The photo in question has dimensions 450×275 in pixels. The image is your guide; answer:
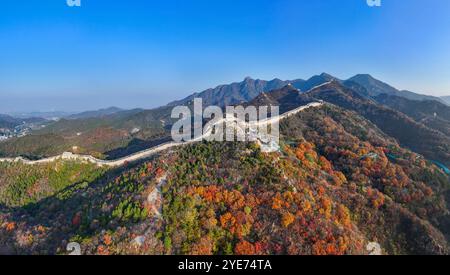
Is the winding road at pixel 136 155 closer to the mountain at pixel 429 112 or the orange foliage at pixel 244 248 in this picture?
the orange foliage at pixel 244 248

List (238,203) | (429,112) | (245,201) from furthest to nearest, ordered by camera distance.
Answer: (429,112)
(245,201)
(238,203)

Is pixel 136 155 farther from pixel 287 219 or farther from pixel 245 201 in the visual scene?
pixel 287 219

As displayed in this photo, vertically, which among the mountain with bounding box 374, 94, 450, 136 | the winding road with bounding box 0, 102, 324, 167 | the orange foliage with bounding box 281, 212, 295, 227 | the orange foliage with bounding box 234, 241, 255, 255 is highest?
the mountain with bounding box 374, 94, 450, 136

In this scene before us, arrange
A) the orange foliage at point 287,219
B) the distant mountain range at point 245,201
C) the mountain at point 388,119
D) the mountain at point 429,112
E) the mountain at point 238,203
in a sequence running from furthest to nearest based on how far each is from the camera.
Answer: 1. the mountain at point 429,112
2. the mountain at point 388,119
3. the orange foliage at point 287,219
4. the distant mountain range at point 245,201
5. the mountain at point 238,203

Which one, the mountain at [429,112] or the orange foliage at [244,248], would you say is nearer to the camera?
the orange foliage at [244,248]

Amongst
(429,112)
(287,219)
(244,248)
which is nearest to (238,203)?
(287,219)

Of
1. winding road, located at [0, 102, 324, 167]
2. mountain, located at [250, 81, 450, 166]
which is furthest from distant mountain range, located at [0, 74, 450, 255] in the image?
mountain, located at [250, 81, 450, 166]

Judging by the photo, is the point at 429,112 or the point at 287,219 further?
the point at 429,112

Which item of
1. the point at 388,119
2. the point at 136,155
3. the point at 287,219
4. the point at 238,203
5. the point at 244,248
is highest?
the point at 388,119

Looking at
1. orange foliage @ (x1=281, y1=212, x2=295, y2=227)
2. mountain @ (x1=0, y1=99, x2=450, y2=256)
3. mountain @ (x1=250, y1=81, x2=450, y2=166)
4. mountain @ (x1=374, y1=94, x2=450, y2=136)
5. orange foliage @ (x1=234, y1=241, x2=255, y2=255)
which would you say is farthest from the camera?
mountain @ (x1=374, y1=94, x2=450, y2=136)

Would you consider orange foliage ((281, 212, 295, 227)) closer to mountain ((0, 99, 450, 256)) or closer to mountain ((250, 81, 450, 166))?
mountain ((0, 99, 450, 256))

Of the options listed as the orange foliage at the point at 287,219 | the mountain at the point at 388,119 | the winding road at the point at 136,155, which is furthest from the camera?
the mountain at the point at 388,119

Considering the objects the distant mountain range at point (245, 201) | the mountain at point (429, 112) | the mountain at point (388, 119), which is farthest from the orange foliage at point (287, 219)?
the mountain at point (429, 112)

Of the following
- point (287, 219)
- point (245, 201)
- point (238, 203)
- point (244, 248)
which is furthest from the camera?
point (245, 201)
